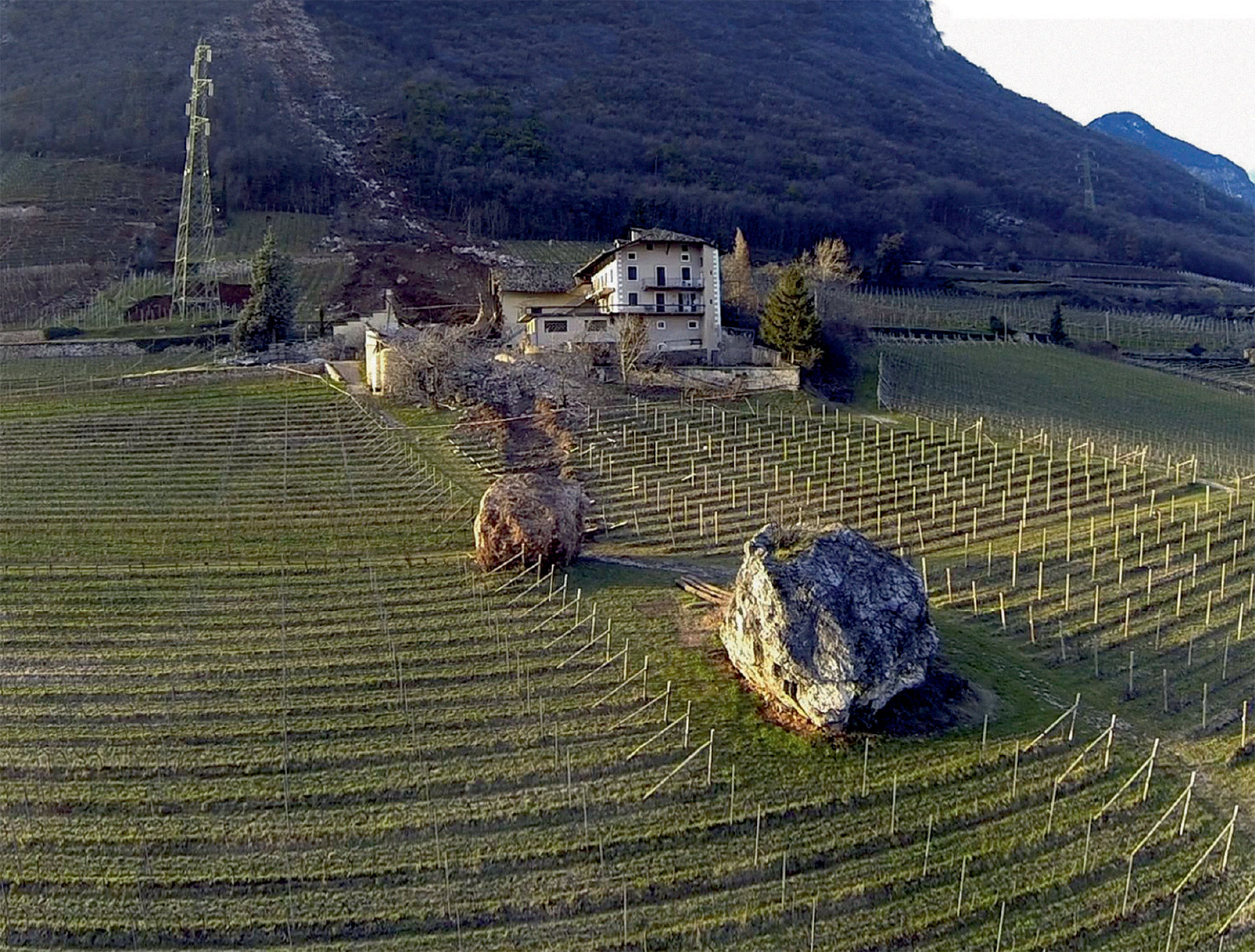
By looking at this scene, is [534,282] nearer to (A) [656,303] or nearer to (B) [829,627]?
(A) [656,303]

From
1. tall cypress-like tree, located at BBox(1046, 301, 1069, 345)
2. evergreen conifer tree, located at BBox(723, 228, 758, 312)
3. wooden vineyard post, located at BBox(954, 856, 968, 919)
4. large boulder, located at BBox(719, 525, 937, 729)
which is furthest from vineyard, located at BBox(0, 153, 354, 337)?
tall cypress-like tree, located at BBox(1046, 301, 1069, 345)

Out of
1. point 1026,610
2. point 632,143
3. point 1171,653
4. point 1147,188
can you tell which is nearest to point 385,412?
point 1026,610

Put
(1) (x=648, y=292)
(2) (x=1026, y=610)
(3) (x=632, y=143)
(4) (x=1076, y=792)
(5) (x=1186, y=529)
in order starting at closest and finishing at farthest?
(4) (x=1076, y=792)
(2) (x=1026, y=610)
(5) (x=1186, y=529)
(1) (x=648, y=292)
(3) (x=632, y=143)

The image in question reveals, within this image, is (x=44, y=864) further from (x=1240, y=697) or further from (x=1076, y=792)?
(x=1240, y=697)

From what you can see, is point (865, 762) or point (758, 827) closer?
point (758, 827)

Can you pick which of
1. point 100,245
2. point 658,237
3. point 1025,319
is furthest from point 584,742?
point 100,245

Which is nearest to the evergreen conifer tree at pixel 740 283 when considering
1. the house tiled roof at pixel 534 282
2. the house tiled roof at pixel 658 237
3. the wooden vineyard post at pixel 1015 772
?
the house tiled roof at pixel 658 237

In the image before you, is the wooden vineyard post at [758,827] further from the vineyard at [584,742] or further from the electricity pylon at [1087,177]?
the electricity pylon at [1087,177]
